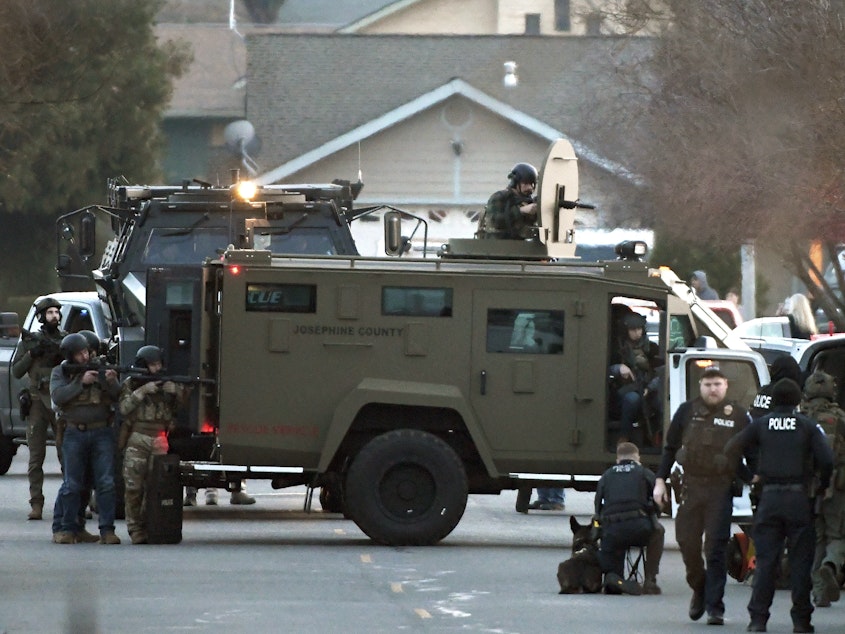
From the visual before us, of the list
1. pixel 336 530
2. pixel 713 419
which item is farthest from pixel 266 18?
pixel 713 419

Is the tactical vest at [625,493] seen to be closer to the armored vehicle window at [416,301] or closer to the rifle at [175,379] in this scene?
the armored vehicle window at [416,301]

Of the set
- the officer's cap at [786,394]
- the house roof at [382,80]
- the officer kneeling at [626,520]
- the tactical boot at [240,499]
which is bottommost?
the tactical boot at [240,499]

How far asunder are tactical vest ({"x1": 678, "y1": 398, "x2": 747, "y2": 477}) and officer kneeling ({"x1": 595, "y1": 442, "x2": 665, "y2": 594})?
3.74 feet

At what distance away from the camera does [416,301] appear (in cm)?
1816

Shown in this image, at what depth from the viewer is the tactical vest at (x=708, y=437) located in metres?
13.8

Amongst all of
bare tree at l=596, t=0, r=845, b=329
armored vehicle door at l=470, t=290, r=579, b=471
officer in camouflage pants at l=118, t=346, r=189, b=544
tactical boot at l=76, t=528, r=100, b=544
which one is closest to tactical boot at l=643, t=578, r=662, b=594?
armored vehicle door at l=470, t=290, r=579, b=471

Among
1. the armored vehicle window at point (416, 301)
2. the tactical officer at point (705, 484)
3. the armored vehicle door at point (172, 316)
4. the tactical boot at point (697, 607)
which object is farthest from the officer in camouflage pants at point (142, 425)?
the tactical boot at point (697, 607)

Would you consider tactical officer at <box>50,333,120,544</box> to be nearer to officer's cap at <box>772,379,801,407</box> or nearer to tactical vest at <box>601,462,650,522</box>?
tactical vest at <box>601,462,650,522</box>

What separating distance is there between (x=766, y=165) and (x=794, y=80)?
1.86 metres

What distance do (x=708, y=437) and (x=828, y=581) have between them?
5.27ft

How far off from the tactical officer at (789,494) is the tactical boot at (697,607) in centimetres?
43

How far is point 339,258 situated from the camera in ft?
59.9

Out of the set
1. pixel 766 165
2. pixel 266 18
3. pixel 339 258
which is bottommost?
pixel 339 258

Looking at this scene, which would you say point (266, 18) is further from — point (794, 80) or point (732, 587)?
point (732, 587)
